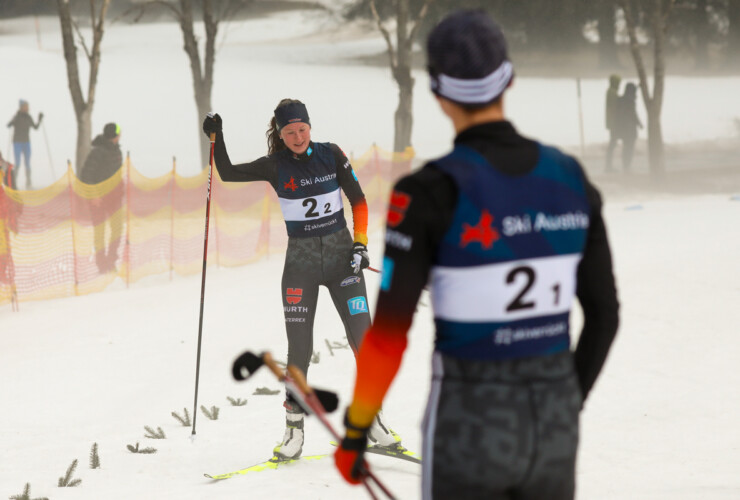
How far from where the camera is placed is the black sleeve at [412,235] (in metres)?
2.28

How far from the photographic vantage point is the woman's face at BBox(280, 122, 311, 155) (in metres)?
5.87

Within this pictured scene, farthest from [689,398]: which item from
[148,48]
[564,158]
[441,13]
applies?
[148,48]

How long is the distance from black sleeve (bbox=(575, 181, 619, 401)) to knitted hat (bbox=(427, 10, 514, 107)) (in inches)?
15.2

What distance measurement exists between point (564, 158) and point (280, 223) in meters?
13.6

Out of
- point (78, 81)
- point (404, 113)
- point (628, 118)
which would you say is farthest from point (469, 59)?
point (628, 118)

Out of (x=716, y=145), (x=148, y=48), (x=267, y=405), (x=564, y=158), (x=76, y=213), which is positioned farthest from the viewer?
(x=148, y=48)

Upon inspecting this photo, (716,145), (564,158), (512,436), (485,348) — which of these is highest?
(716,145)

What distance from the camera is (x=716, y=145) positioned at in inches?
1325

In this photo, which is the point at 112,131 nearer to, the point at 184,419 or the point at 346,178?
the point at 184,419

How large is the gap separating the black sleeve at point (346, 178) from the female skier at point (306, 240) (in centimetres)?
1

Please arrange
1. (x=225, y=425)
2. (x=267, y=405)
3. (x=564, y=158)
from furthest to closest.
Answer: (x=267, y=405), (x=225, y=425), (x=564, y=158)

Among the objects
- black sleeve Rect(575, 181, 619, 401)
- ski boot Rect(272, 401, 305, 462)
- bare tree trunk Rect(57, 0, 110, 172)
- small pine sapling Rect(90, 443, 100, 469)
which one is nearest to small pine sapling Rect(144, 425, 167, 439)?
small pine sapling Rect(90, 443, 100, 469)

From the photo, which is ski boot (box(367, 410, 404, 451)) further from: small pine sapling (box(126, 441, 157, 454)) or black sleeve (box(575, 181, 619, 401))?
black sleeve (box(575, 181, 619, 401))

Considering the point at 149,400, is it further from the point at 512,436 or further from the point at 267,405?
the point at 512,436
